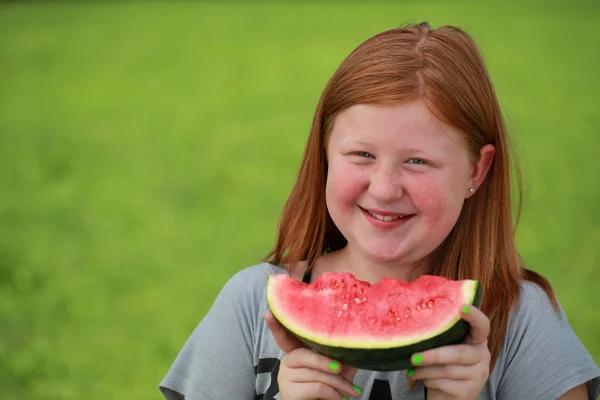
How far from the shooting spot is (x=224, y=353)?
8.86ft

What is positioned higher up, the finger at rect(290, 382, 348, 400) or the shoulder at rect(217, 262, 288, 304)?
the shoulder at rect(217, 262, 288, 304)

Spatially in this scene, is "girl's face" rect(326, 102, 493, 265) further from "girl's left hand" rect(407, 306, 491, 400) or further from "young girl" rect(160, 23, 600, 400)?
"girl's left hand" rect(407, 306, 491, 400)

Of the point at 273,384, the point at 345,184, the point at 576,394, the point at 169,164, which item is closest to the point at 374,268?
the point at 345,184

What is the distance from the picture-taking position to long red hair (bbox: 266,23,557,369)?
251 centimetres

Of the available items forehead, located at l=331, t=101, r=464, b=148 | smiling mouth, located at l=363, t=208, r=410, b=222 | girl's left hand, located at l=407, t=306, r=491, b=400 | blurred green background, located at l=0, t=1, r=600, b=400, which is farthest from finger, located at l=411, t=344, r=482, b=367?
blurred green background, located at l=0, t=1, r=600, b=400

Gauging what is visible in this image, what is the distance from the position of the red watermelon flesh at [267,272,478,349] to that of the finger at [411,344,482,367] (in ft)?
0.14

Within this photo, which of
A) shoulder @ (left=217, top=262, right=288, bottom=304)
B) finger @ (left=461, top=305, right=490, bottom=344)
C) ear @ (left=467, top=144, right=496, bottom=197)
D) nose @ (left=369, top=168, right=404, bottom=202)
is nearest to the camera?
finger @ (left=461, top=305, right=490, bottom=344)

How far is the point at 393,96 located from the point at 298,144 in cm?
733

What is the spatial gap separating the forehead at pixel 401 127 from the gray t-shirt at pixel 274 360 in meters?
0.59

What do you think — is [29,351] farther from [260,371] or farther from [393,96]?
[393,96]

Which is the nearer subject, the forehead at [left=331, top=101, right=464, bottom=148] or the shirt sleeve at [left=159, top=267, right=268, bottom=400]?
the forehead at [left=331, top=101, right=464, bottom=148]

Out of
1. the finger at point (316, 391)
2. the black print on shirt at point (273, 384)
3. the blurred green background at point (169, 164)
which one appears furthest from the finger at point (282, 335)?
the blurred green background at point (169, 164)

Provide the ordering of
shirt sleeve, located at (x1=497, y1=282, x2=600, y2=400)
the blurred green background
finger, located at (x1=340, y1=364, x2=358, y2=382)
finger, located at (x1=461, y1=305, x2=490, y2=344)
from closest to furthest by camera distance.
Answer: finger, located at (x1=461, y1=305, x2=490, y2=344) < finger, located at (x1=340, y1=364, x2=358, y2=382) < shirt sleeve, located at (x1=497, y1=282, x2=600, y2=400) < the blurred green background

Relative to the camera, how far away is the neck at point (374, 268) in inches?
106
